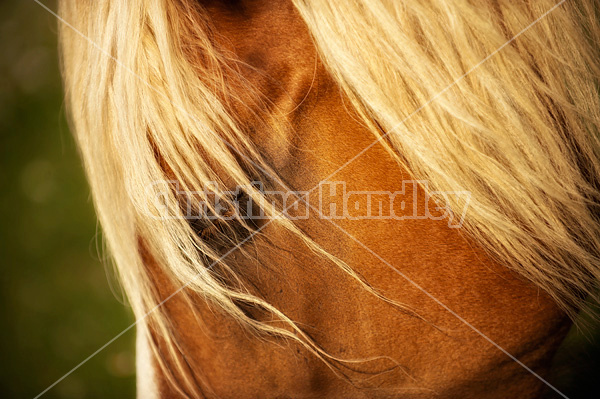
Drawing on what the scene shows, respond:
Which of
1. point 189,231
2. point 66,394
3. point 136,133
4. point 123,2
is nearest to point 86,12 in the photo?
point 123,2

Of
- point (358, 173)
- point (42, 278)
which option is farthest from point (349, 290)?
point (42, 278)

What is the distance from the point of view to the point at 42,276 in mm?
1519

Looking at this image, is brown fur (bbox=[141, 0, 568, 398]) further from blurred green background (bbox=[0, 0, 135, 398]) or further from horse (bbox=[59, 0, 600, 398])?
blurred green background (bbox=[0, 0, 135, 398])

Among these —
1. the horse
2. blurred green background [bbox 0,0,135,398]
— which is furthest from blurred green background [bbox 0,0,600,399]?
the horse

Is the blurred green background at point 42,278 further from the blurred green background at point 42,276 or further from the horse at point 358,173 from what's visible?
the horse at point 358,173

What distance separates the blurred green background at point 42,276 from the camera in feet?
4.91

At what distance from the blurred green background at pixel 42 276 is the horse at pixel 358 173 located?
1.21 metres

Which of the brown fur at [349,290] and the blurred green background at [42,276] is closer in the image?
the brown fur at [349,290]

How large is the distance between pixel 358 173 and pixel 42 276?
1.57 meters

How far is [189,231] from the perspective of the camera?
46cm

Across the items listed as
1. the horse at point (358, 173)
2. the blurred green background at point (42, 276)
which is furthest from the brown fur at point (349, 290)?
the blurred green background at point (42, 276)

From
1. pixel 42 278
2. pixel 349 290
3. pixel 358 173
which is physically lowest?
pixel 349 290

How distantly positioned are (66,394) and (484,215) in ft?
5.58

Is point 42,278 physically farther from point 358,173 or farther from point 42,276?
point 358,173
